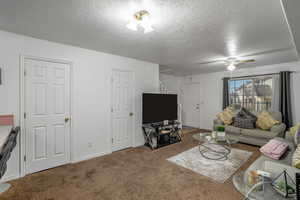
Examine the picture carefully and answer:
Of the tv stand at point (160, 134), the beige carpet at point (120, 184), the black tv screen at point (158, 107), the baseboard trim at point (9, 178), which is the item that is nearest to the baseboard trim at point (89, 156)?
the beige carpet at point (120, 184)

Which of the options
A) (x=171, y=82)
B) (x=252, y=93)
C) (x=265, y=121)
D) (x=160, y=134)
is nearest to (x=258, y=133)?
(x=265, y=121)

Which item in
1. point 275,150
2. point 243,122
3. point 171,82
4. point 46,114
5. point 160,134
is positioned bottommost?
point 160,134

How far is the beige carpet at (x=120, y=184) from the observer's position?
192 cm

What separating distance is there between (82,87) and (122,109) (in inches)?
44.4

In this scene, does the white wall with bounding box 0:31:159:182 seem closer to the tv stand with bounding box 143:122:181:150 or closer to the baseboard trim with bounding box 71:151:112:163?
the baseboard trim with bounding box 71:151:112:163

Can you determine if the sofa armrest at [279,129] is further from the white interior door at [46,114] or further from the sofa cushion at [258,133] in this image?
the white interior door at [46,114]

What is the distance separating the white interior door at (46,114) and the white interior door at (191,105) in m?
5.08

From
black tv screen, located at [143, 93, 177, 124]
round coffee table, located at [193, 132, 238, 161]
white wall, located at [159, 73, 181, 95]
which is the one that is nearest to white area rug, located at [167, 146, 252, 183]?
round coffee table, located at [193, 132, 238, 161]

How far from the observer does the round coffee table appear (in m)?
3.09

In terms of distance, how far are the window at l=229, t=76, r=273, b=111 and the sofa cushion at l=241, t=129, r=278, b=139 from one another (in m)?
1.22

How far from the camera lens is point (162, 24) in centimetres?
202

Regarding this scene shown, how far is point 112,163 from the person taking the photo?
9.48 feet

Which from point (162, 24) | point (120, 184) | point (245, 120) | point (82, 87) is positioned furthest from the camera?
point (245, 120)

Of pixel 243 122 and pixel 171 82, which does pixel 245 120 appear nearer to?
pixel 243 122
